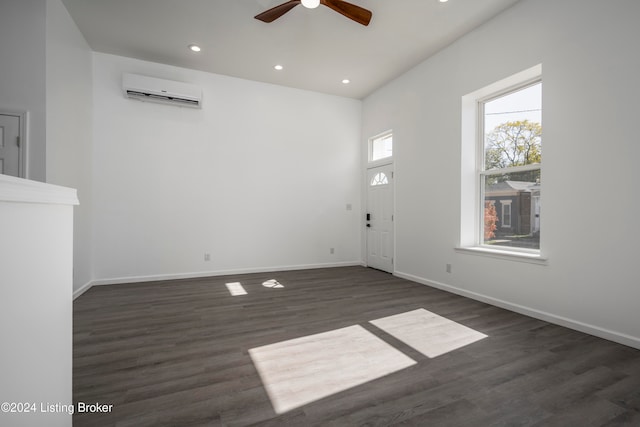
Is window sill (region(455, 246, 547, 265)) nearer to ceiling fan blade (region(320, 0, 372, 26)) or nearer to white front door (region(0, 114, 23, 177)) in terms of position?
ceiling fan blade (region(320, 0, 372, 26))

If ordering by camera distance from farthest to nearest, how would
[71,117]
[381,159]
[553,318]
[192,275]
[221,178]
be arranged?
1. [381,159]
2. [221,178]
3. [192,275]
4. [71,117]
5. [553,318]

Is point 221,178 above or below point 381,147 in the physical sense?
below

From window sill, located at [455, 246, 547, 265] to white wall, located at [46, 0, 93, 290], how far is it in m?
4.90

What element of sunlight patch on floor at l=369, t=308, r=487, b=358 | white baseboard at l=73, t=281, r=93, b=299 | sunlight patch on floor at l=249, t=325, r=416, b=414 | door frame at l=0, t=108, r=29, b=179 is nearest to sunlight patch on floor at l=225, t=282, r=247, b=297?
sunlight patch on floor at l=249, t=325, r=416, b=414

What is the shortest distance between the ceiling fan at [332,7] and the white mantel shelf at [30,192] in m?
2.61

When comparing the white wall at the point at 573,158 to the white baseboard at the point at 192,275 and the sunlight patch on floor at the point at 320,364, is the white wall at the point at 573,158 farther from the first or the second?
the white baseboard at the point at 192,275

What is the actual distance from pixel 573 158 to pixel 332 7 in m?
2.70

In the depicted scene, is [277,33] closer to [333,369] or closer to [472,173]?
[472,173]

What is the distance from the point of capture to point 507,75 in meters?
3.25

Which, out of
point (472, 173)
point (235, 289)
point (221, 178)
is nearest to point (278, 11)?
point (221, 178)

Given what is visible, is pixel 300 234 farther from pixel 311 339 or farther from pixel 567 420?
pixel 567 420

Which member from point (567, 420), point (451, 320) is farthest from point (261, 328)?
point (567, 420)

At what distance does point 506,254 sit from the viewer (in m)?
3.24

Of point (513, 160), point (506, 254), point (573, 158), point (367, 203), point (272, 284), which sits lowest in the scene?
point (272, 284)
